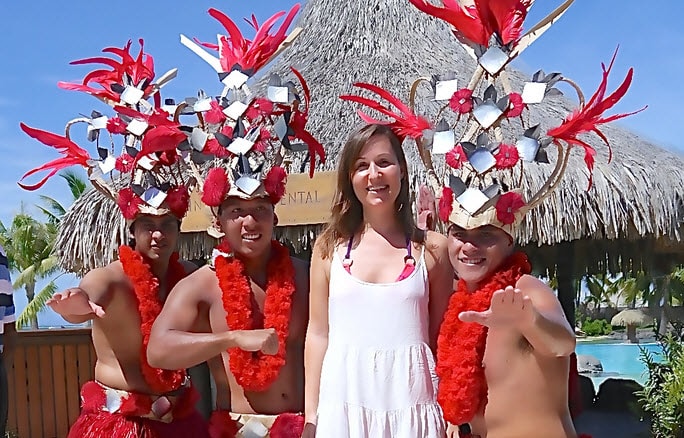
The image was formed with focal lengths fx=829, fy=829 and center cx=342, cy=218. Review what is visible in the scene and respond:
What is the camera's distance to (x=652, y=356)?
5.77 m

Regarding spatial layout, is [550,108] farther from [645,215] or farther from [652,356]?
[652,356]

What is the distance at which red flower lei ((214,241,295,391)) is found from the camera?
2514 mm

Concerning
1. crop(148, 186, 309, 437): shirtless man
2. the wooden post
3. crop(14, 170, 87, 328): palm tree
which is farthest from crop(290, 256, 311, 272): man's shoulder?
crop(14, 170, 87, 328): palm tree

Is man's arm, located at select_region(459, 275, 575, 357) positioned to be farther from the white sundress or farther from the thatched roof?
the thatched roof

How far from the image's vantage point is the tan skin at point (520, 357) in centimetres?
204

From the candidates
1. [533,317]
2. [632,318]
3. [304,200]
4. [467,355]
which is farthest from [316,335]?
[632,318]

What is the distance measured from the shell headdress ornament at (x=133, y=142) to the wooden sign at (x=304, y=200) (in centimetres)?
191

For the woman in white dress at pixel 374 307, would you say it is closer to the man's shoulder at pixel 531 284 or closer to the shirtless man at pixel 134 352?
the man's shoulder at pixel 531 284

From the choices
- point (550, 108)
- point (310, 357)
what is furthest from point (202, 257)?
point (310, 357)

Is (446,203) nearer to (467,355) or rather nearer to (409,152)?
(467,355)

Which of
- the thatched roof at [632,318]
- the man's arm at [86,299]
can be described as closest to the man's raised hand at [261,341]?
the man's arm at [86,299]

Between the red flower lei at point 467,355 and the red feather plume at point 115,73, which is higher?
the red feather plume at point 115,73

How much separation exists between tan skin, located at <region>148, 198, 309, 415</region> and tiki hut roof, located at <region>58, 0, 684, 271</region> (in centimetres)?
246

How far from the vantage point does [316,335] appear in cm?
245
